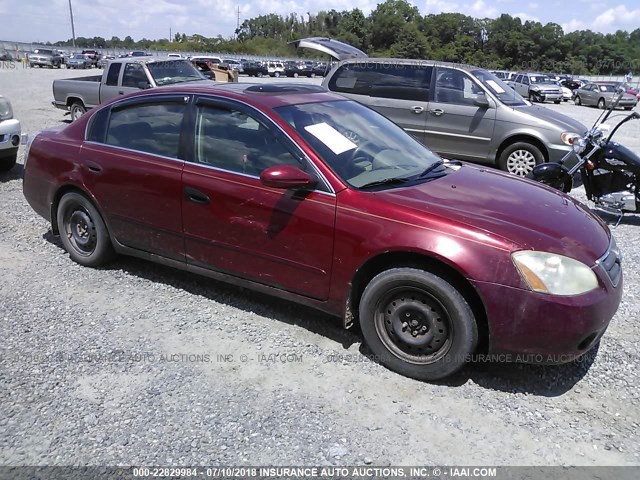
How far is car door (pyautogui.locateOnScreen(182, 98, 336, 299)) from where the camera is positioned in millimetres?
3348

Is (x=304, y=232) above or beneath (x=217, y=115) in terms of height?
beneath

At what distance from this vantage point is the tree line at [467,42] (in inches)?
3669

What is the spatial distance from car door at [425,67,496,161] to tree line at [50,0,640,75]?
77484 millimetres

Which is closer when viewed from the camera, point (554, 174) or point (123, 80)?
point (554, 174)

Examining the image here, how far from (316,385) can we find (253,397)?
1.26 feet

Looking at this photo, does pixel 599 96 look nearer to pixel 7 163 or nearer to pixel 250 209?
pixel 7 163

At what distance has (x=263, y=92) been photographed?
395 cm

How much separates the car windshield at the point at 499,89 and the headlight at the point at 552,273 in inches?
246

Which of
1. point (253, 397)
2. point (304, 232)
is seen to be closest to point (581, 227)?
point (304, 232)

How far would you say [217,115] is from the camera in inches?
150

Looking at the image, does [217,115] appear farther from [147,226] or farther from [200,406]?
[200,406]

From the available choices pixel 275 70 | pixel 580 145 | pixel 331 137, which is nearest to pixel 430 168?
pixel 331 137

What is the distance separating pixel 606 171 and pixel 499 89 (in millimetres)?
2898

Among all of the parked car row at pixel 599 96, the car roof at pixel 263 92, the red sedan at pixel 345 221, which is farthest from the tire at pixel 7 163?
the parked car row at pixel 599 96
